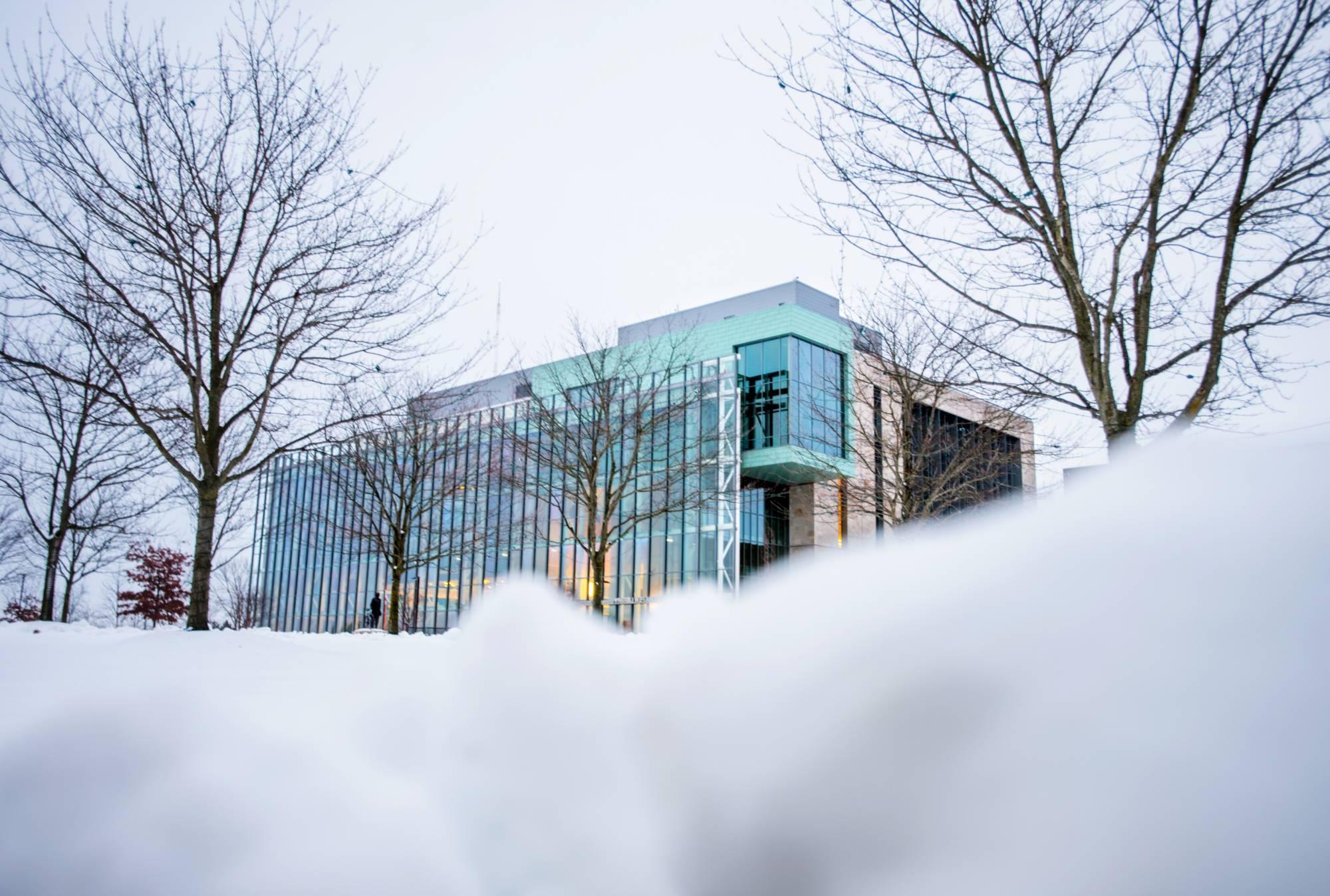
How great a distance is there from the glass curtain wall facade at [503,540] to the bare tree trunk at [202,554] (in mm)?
11818

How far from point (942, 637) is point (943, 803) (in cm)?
11

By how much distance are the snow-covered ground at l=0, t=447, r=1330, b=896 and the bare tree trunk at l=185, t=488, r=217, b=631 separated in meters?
10.1

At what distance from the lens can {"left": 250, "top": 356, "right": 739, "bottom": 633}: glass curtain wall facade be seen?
2934cm

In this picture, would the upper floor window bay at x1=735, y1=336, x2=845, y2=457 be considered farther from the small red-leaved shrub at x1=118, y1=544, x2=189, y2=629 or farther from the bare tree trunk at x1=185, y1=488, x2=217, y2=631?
the small red-leaved shrub at x1=118, y1=544, x2=189, y2=629

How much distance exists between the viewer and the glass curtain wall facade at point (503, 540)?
2934cm

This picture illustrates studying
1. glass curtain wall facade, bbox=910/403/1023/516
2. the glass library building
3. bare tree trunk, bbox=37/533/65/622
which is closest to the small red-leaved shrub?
the glass library building

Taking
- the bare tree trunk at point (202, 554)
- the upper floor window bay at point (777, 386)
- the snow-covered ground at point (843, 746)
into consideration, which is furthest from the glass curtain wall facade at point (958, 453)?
the upper floor window bay at point (777, 386)

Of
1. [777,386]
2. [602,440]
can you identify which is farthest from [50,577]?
[777,386]

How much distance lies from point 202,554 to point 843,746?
10998mm

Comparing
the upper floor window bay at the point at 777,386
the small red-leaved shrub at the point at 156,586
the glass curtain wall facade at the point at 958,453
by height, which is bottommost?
the small red-leaved shrub at the point at 156,586

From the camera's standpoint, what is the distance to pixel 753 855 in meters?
0.61

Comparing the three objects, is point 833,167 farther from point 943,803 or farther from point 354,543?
point 354,543

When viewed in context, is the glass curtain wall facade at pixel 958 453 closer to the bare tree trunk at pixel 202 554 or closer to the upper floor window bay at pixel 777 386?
the bare tree trunk at pixel 202 554

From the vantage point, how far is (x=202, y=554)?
9.87 metres
